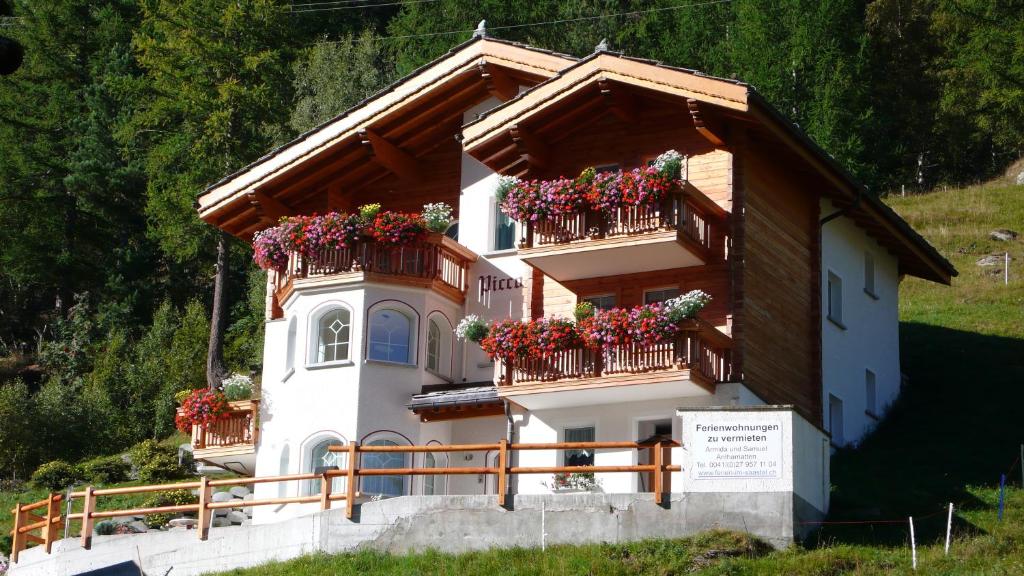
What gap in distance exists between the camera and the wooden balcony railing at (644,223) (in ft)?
96.7

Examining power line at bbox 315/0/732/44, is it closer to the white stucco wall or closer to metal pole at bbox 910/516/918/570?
the white stucco wall

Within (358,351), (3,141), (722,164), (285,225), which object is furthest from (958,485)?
(3,141)

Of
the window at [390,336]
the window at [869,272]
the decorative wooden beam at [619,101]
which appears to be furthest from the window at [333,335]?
the window at [869,272]

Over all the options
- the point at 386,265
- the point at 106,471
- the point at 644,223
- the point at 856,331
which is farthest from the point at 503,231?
the point at 106,471

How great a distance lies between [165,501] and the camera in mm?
37906

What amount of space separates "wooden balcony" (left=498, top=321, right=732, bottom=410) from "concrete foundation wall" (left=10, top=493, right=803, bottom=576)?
366 centimetres

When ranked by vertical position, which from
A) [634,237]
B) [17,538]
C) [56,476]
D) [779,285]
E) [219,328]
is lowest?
[17,538]

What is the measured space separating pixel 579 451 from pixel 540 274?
3879 mm

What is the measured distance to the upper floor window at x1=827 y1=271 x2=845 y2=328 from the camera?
112ft

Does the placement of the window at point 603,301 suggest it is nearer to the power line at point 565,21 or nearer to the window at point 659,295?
the window at point 659,295

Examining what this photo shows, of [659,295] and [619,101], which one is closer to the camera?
[659,295]

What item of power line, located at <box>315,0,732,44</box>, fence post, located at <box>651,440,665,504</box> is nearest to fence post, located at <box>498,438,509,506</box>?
fence post, located at <box>651,440,665,504</box>

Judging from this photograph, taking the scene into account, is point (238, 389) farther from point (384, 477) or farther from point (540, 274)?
point (540, 274)

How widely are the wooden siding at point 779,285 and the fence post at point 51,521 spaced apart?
1324cm
